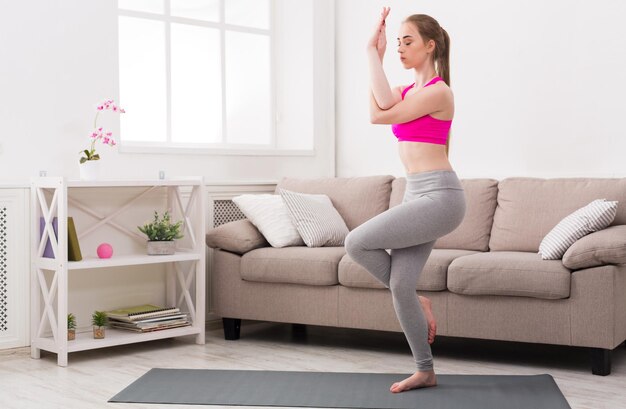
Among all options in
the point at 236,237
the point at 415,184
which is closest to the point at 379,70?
the point at 415,184

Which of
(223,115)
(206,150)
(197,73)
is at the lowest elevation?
(206,150)

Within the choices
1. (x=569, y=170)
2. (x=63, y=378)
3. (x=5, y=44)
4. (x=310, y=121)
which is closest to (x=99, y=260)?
(x=63, y=378)

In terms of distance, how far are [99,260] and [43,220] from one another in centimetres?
35

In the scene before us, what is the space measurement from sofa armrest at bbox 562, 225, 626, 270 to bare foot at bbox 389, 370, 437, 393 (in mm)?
835

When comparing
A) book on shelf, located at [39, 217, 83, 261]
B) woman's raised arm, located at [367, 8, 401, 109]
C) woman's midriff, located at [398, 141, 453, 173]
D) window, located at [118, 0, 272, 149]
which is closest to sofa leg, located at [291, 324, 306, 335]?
window, located at [118, 0, 272, 149]

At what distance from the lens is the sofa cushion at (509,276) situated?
3.78 m

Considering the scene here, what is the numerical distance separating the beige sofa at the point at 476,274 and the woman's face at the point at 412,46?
3.55ft

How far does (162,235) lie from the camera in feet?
15.0

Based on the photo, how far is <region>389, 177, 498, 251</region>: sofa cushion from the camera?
4555 millimetres

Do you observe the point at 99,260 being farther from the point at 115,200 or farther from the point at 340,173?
the point at 340,173

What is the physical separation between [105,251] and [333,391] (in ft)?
4.93

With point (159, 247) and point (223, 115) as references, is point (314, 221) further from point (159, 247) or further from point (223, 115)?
point (223, 115)

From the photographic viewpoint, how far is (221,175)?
5.25 meters

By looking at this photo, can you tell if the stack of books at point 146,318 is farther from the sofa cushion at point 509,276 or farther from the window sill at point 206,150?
the sofa cushion at point 509,276
